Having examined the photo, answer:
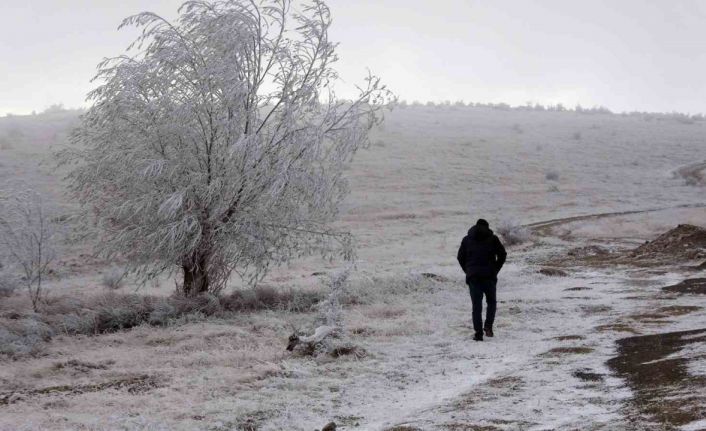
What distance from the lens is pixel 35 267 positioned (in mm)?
15070

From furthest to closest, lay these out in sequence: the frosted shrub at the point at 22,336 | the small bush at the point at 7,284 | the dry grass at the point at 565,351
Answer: the small bush at the point at 7,284 → the frosted shrub at the point at 22,336 → the dry grass at the point at 565,351

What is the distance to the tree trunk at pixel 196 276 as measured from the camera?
13.2 m

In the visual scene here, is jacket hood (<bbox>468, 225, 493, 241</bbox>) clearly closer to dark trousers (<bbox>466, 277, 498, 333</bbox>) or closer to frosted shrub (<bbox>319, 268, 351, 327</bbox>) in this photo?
dark trousers (<bbox>466, 277, 498, 333</bbox>)

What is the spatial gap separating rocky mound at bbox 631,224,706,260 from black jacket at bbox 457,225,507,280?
9459 mm

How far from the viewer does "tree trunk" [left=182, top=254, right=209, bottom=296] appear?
1316 centimetres

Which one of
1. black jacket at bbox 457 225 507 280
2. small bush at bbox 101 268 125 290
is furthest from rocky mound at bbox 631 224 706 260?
small bush at bbox 101 268 125 290

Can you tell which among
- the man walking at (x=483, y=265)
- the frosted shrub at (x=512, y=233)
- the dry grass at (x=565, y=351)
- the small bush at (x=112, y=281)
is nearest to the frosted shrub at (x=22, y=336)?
the small bush at (x=112, y=281)

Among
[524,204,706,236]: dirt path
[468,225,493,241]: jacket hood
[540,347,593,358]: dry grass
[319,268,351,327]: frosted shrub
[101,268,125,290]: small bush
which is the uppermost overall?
[468,225,493,241]: jacket hood

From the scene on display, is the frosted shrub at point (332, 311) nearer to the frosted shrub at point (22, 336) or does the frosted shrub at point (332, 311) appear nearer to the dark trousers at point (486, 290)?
the dark trousers at point (486, 290)

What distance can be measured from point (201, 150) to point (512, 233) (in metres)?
13.1

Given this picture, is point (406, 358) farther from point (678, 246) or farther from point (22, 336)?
point (678, 246)

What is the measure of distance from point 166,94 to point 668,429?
9559mm

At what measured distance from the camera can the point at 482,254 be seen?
33.8 feet

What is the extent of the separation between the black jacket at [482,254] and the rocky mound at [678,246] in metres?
9.46
